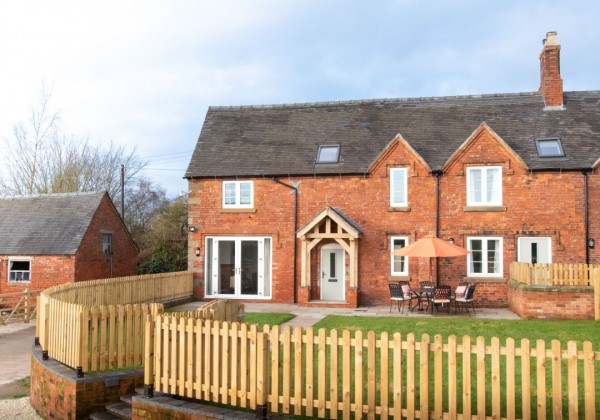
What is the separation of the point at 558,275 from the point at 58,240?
20.8m

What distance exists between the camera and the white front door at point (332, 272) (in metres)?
21.2

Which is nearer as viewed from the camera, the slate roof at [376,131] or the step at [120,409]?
the step at [120,409]

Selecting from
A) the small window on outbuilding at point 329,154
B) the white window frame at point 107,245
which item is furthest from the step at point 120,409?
the white window frame at point 107,245

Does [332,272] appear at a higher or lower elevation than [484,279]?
higher

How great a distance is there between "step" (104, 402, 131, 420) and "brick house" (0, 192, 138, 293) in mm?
16713

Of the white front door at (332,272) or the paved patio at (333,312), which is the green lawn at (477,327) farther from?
the white front door at (332,272)

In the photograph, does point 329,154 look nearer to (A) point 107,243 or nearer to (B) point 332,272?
(B) point 332,272

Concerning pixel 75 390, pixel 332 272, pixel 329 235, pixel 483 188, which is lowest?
pixel 75 390

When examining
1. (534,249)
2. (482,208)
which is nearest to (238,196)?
(482,208)

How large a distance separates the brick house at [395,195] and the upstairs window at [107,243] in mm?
6353

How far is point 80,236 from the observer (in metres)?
24.1

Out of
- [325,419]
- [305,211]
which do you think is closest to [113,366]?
[325,419]

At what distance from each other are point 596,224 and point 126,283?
1726cm

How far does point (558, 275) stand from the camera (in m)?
16.8
